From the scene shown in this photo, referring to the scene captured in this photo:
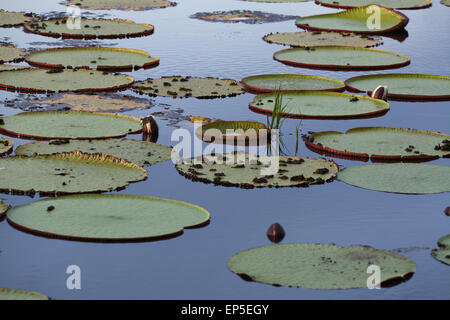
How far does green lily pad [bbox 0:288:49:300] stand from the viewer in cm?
456

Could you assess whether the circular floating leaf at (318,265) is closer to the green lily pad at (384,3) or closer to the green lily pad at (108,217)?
the green lily pad at (108,217)

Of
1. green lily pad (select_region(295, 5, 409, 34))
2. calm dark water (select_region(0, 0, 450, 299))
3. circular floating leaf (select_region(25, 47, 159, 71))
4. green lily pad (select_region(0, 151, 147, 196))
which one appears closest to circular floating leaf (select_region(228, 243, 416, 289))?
calm dark water (select_region(0, 0, 450, 299))

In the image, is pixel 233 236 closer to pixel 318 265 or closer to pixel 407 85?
pixel 318 265

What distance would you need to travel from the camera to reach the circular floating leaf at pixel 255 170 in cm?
645

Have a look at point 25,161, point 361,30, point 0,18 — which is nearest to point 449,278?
point 25,161

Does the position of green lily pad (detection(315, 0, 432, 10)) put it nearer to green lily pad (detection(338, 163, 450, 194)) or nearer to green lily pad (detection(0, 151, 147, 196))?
green lily pad (detection(338, 163, 450, 194))

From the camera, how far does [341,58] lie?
35.5 feet

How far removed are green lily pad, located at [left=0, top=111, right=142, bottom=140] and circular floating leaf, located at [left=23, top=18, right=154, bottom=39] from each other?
13.8 ft

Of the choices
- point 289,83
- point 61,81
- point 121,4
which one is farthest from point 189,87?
point 121,4

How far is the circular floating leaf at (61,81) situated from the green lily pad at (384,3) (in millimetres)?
6547

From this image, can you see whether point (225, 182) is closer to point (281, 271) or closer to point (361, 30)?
point (281, 271)

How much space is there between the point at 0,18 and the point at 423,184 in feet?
28.5

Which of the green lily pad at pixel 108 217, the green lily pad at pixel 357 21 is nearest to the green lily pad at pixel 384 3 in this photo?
the green lily pad at pixel 357 21

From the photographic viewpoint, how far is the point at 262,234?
5.65 meters
